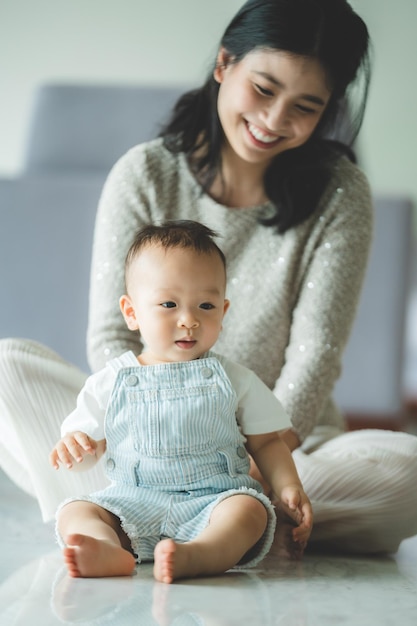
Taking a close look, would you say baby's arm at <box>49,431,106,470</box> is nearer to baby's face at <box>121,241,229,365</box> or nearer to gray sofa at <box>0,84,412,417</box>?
baby's face at <box>121,241,229,365</box>

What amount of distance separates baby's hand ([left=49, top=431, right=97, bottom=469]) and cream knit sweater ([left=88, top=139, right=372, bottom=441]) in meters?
0.31

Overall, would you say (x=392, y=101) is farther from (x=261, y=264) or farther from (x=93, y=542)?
(x=93, y=542)

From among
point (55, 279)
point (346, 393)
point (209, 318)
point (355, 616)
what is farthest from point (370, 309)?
point (355, 616)

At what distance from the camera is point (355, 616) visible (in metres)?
0.90

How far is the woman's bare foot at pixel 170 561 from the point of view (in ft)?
3.09

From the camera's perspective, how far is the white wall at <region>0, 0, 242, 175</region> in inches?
119

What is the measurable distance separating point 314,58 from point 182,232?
1.21ft

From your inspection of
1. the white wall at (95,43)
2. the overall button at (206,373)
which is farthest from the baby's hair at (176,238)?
the white wall at (95,43)

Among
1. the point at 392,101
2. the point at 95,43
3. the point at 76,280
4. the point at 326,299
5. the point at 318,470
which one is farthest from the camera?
the point at 392,101

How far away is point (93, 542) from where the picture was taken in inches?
37.2

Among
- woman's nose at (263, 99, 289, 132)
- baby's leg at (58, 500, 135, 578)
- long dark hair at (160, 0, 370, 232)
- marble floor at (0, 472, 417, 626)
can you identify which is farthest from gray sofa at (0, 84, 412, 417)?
baby's leg at (58, 500, 135, 578)

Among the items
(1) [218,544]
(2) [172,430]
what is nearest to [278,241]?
(2) [172,430]

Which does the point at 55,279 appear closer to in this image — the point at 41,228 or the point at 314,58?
the point at 41,228

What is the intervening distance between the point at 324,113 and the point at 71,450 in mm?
680
